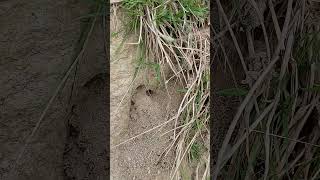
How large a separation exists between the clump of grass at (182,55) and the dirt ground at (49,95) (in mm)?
103

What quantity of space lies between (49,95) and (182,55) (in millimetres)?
307

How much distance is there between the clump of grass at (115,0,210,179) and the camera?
4.31ft

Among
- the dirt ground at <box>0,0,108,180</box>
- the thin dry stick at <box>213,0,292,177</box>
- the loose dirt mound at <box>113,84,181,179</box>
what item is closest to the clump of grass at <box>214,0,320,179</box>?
the thin dry stick at <box>213,0,292,177</box>

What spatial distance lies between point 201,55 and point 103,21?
23 cm

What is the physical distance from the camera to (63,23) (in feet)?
4.29

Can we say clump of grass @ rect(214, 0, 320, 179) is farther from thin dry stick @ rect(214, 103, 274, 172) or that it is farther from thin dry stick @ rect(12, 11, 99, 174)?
thin dry stick @ rect(12, 11, 99, 174)

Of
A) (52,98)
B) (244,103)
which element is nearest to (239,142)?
(244,103)

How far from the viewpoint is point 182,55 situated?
133 centimetres

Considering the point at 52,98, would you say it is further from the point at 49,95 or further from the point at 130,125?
the point at 130,125

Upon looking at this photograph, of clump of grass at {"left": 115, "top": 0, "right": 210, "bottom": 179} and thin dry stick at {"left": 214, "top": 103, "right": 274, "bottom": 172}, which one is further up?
clump of grass at {"left": 115, "top": 0, "right": 210, "bottom": 179}

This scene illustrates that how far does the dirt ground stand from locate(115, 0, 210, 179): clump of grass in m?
0.10

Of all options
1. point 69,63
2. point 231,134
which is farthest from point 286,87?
point 69,63

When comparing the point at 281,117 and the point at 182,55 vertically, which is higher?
the point at 182,55

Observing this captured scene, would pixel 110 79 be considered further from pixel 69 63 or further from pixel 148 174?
pixel 148 174
